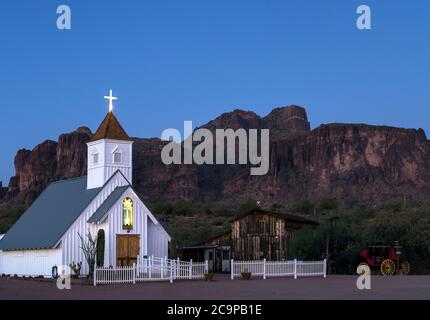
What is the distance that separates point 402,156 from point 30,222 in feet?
343

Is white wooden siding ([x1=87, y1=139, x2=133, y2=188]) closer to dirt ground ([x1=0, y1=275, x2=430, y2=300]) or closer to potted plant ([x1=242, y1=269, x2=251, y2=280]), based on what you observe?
potted plant ([x1=242, y1=269, x2=251, y2=280])

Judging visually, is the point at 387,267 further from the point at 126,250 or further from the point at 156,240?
the point at 126,250

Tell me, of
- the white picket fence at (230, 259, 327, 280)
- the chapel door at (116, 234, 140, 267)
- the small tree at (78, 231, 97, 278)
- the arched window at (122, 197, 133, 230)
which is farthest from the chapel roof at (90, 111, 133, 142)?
the white picket fence at (230, 259, 327, 280)

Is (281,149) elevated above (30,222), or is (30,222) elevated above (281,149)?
(281,149)

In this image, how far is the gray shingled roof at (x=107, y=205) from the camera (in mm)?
39631

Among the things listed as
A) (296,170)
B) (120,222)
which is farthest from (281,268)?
(296,170)

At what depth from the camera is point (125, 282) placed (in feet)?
Result: 117

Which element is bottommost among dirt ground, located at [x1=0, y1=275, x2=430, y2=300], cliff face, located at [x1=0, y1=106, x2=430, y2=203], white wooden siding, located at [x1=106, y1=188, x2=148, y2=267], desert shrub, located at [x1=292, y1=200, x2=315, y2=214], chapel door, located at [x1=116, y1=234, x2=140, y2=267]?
dirt ground, located at [x1=0, y1=275, x2=430, y2=300]

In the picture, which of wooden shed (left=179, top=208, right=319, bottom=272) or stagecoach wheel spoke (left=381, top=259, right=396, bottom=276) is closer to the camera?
stagecoach wheel spoke (left=381, top=259, right=396, bottom=276)

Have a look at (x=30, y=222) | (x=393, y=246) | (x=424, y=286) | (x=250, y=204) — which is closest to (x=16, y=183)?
(x=250, y=204)

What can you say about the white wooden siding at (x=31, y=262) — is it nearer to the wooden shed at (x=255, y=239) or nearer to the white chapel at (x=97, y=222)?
the white chapel at (x=97, y=222)

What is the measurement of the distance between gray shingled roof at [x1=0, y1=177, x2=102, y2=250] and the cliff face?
78193 mm

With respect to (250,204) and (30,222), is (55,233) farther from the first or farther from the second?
(250,204)

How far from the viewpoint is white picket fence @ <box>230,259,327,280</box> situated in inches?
1629
